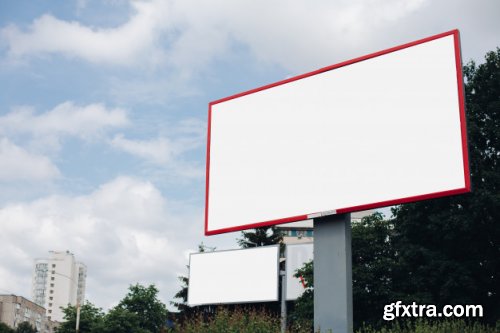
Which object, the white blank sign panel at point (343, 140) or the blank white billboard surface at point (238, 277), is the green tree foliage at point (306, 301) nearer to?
the blank white billboard surface at point (238, 277)

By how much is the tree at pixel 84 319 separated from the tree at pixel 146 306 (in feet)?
21.8

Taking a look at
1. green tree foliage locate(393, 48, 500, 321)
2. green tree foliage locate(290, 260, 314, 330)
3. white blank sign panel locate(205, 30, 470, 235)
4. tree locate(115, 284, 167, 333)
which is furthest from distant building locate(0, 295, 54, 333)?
white blank sign panel locate(205, 30, 470, 235)

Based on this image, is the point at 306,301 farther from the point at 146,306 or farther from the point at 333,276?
the point at 146,306

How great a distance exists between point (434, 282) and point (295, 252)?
13.0 metres

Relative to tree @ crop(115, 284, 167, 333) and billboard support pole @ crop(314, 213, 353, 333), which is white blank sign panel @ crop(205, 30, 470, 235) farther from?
tree @ crop(115, 284, 167, 333)

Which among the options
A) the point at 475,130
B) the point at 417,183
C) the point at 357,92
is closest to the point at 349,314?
the point at 417,183

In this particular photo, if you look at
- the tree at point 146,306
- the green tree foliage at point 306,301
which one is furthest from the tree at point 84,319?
the green tree foliage at point 306,301

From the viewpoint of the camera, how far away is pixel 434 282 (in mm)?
26156

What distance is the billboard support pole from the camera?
1322 centimetres

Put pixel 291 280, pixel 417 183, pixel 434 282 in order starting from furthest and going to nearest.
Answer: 1. pixel 291 280
2. pixel 434 282
3. pixel 417 183

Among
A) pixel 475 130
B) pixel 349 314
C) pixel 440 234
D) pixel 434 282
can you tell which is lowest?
pixel 349 314

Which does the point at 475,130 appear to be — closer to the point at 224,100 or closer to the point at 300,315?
the point at 300,315

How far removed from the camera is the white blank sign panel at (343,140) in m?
12.7

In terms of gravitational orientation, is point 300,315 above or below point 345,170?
below
